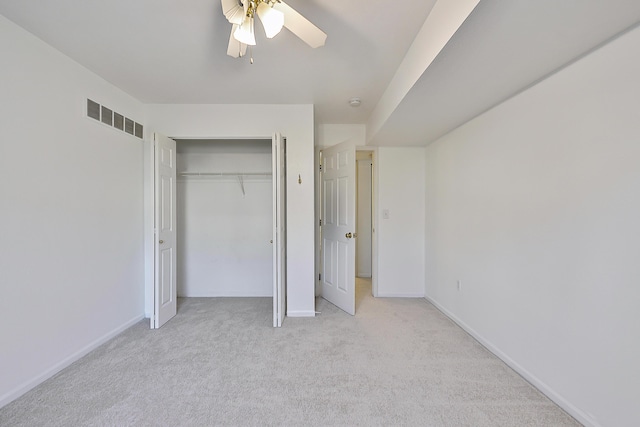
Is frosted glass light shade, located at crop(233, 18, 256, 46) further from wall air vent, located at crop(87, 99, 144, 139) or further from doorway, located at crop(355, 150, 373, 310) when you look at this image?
doorway, located at crop(355, 150, 373, 310)

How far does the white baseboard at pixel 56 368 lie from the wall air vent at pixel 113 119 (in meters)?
2.00

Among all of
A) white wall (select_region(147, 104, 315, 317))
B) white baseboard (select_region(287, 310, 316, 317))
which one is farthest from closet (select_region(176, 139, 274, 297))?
white baseboard (select_region(287, 310, 316, 317))

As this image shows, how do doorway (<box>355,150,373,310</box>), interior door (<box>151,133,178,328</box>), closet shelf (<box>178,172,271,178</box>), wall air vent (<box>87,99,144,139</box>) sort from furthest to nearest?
doorway (<box>355,150,373,310</box>) < closet shelf (<box>178,172,271,178</box>) < interior door (<box>151,133,178,328</box>) < wall air vent (<box>87,99,144,139</box>)

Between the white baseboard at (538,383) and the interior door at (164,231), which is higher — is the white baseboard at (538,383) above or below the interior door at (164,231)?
below

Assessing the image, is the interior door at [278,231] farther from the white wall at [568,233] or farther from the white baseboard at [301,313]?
the white wall at [568,233]

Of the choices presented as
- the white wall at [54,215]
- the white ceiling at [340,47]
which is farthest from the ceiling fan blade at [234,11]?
the white wall at [54,215]

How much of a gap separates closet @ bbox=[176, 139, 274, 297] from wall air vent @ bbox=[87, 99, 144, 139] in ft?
2.72

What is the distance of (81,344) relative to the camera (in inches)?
88.0

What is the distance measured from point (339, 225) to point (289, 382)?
1855 millimetres

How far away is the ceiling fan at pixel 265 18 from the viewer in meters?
1.34

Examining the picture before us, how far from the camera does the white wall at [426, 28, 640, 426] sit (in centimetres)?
134

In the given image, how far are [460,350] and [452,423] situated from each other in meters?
0.91

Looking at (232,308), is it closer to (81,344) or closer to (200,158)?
(81,344)

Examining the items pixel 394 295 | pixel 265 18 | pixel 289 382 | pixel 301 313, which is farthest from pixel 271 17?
pixel 394 295
